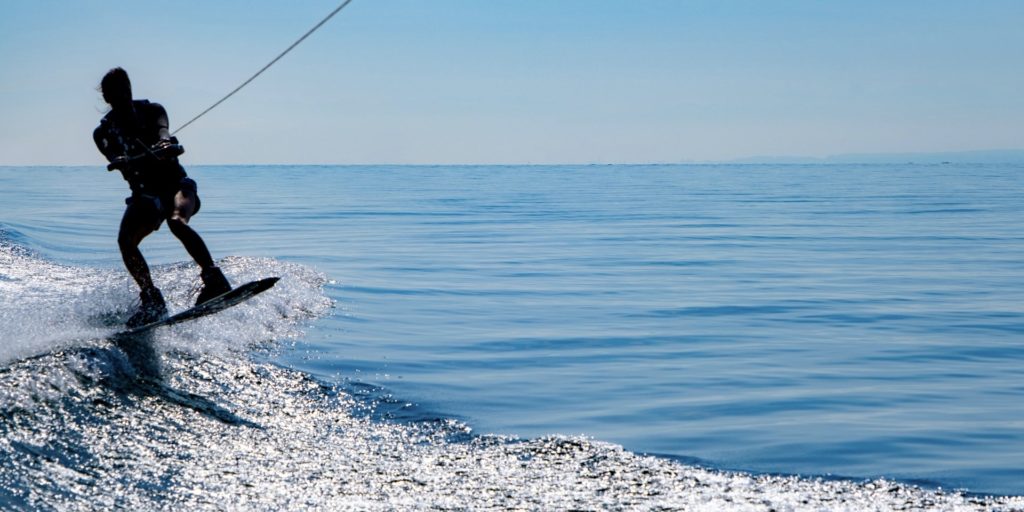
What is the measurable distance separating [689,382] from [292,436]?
16.3ft

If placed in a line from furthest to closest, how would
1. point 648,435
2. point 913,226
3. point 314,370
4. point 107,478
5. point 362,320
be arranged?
point 913,226 < point 362,320 < point 314,370 < point 648,435 < point 107,478

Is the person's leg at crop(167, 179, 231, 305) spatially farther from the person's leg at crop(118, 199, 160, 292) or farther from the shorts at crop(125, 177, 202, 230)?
the person's leg at crop(118, 199, 160, 292)

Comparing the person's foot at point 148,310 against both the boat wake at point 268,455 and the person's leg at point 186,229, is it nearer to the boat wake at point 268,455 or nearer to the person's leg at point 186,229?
the boat wake at point 268,455

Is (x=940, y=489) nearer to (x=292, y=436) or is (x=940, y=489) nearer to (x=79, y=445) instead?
(x=292, y=436)

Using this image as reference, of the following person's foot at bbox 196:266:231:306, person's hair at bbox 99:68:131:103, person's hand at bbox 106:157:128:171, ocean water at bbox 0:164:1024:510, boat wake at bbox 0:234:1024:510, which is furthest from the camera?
person's foot at bbox 196:266:231:306

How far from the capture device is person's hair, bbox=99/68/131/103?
34.4 ft

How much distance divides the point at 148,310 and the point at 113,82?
2418mm

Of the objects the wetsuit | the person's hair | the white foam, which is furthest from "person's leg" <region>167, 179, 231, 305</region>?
the person's hair

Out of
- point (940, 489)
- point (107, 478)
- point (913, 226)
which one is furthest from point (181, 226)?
point (913, 226)

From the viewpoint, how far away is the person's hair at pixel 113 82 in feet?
34.4

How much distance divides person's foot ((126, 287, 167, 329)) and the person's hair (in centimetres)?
208

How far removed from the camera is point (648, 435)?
8859 millimetres

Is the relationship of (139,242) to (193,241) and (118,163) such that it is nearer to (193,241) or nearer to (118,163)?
(193,241)

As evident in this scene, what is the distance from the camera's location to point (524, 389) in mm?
10914
